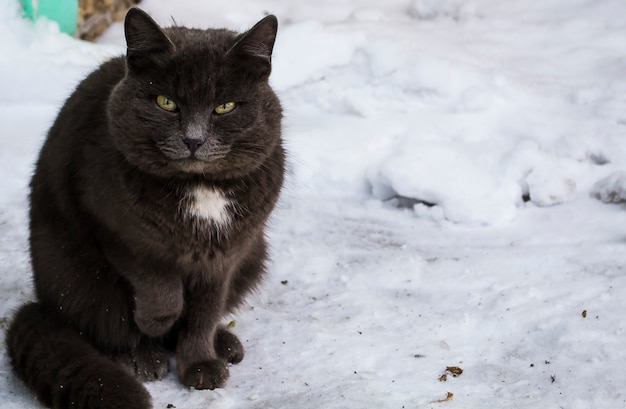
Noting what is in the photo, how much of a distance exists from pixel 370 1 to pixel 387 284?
356 cm

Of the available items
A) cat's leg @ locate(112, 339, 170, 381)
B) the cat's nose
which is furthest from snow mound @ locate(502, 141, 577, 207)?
the cat's nose

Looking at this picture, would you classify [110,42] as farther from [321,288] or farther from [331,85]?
[321,288]

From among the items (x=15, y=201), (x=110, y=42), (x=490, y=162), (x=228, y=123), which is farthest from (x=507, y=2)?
(x=228, y=123)

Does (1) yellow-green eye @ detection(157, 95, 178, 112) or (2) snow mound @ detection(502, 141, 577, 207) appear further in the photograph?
(2) snow mound @ detection(502, 141, 577, 207)

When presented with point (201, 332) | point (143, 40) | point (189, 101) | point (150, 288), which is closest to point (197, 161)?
point (189, 101)

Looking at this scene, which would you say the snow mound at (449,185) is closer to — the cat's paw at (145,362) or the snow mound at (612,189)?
the snow mound at (612,189)

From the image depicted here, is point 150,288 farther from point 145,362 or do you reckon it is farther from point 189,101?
point 189,101

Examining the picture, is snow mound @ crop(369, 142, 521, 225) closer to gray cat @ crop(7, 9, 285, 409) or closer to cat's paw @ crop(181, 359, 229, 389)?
gray cat @ crop(7, 9, 285, 409)

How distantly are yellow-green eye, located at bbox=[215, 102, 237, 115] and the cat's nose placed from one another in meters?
0.13

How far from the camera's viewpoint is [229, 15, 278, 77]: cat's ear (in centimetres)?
272

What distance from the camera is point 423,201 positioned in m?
4.44

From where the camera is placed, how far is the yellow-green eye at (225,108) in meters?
2.71

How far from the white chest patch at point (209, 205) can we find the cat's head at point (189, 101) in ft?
0.27

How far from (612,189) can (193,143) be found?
2.45m
